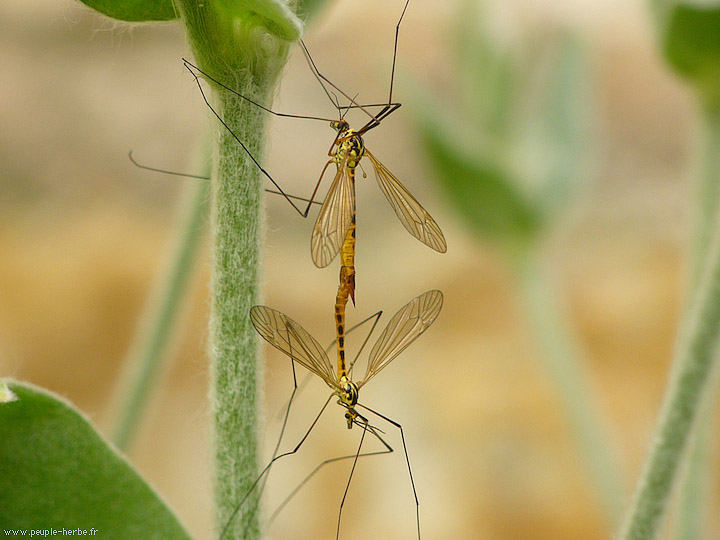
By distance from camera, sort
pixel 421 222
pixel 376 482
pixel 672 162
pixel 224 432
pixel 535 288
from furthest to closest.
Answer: pixel 672 162
pixel 376 482
pixel 535 288
pixel 421 222
pixel 224 432

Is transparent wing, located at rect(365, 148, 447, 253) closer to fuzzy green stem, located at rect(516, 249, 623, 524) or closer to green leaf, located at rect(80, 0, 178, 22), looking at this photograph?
green leaf, located at rect(80, 0, 178, 22)

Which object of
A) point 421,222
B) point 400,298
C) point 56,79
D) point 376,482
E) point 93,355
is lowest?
point 376,482

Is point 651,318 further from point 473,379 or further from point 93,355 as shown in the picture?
point 93,355

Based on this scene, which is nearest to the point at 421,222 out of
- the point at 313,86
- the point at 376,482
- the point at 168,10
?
the point at 168,10

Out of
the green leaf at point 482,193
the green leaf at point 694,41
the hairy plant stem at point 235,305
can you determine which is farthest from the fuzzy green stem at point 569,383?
the hairy plant stem at point 235,305

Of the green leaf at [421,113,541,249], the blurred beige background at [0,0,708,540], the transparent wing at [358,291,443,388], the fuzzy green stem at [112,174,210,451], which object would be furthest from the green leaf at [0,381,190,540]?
the blurred beige background at [0,0,708,540]

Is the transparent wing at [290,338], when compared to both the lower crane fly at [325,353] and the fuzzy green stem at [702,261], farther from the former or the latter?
the fuzzy green stem at [702,261]

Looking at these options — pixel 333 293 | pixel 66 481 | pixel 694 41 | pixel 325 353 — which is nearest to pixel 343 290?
pixel 325 353

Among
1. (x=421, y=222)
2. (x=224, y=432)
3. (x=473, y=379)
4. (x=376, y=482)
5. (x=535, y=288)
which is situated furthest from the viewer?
(x=473, y=379)
